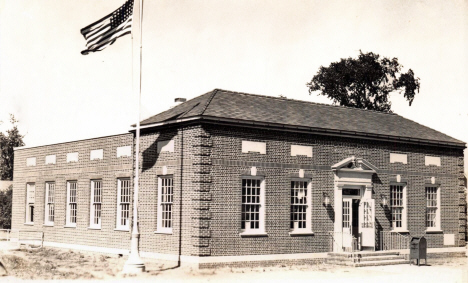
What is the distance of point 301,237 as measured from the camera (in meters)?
24.5

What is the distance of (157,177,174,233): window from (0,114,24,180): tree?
165ft

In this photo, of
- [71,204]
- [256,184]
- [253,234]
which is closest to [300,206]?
[256,184]

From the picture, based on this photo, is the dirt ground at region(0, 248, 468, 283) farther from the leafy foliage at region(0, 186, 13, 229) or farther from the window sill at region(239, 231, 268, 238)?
the leafy foliage at region(0, 186, 13, 229)

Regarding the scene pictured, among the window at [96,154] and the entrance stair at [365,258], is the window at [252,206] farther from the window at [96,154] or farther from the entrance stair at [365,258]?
the window at [96,154]

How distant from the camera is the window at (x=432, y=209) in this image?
29266 mm

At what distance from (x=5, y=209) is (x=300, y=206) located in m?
30.9

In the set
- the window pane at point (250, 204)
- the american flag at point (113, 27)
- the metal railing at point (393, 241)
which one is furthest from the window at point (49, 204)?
the metal railing at point (393, 241)

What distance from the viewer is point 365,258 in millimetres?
24859

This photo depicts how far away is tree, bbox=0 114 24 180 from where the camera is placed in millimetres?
70000

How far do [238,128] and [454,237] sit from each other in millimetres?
13338

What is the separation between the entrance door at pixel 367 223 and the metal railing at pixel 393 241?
2.71ft

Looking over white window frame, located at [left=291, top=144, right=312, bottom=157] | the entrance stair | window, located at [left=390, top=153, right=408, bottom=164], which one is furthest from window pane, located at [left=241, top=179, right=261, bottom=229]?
window, located at [left=390, top=153, right=408, bottom=164]

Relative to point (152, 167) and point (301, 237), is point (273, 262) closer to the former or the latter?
point (301, 237)

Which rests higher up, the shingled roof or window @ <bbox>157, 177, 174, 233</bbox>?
the shingled roof
